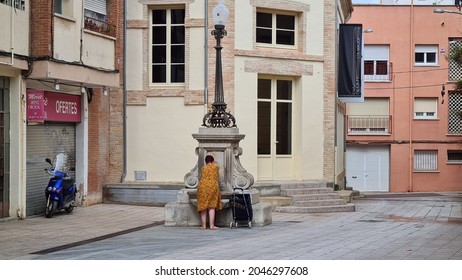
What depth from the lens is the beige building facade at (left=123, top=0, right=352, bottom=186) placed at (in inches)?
834

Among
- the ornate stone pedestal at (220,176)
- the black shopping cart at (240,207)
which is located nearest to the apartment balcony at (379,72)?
the ornate stone pedestal at (220,176)

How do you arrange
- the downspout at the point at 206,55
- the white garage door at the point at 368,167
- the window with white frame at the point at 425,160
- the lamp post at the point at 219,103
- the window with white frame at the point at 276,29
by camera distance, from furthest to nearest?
the white garage door at the point at 368,167 < the window with white frame at the point at 425,160 < the window with white frame at the point at 276,29 < the downspout at the point at 206,55 < the lamp post at the point at 219,103

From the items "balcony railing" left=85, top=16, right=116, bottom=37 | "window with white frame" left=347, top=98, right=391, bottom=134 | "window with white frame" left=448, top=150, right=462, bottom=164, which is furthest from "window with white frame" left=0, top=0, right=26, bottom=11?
"window with white frame" left=448, top=150, right=462, bottom=164

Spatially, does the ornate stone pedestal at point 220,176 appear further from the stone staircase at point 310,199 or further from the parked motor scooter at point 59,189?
the stone staircase at point 310,199

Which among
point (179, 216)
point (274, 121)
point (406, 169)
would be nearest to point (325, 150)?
point (274, 121)

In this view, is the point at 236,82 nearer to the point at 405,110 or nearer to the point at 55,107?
the point at 55,107

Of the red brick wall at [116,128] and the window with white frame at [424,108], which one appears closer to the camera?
the red brick wall at [116,128]

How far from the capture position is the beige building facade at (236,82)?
21188 mm

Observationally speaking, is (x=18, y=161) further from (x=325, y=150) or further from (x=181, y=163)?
(x=325, y=150)

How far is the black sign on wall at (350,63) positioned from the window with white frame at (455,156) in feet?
53.2

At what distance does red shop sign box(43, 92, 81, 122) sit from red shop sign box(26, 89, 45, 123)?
19.9 inches

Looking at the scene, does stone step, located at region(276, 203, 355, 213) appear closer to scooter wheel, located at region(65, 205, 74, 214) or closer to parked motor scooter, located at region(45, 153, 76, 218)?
scooter wheel, located at region(65, 205, 74, 214)

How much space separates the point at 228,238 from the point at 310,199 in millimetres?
7097

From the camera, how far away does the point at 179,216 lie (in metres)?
15.8
